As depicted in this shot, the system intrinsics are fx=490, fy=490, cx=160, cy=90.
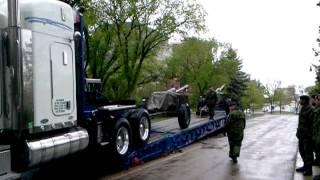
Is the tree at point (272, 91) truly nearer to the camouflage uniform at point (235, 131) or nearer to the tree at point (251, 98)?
the tree at point (251, 98)

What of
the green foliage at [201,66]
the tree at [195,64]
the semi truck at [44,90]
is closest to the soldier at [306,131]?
the semi truck at [44,90]

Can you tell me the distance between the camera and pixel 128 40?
3712 cm

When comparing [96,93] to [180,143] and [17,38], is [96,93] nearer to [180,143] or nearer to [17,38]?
[17,38]

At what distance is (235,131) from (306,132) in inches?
111

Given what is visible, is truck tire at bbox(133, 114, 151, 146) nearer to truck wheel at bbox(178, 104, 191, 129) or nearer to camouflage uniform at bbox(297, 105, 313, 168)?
camouflage uniform at bbox(297, 105, 313, 168)

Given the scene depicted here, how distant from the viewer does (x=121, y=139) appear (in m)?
11.1

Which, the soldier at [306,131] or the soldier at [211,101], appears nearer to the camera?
the soldier at [306,131]

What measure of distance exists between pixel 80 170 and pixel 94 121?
2.16 metres

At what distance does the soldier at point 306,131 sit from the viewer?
1071 cm

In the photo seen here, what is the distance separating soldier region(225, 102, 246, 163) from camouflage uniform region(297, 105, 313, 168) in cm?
256

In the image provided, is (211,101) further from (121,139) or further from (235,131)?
(121,139)

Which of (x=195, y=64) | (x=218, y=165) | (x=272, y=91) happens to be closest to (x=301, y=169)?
(x=218, y=165)

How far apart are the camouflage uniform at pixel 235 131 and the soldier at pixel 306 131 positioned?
2.55 m

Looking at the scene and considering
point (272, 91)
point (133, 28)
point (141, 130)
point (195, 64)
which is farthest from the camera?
point (272, 91)
